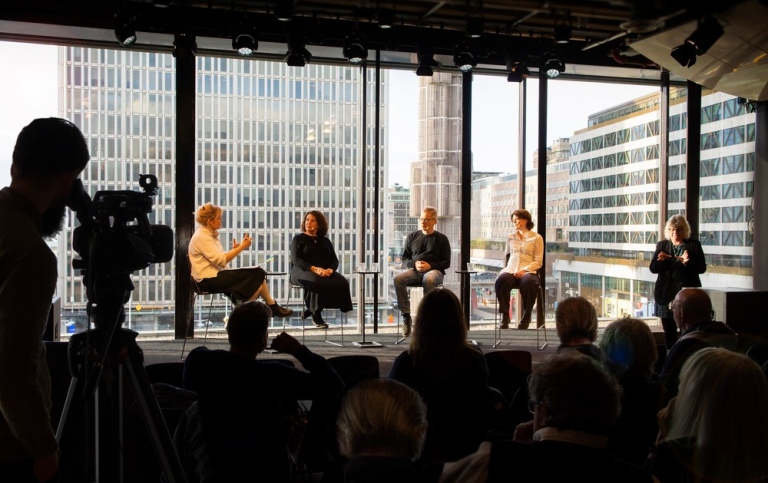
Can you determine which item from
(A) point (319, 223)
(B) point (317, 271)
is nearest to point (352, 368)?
(B) point (317, 271)

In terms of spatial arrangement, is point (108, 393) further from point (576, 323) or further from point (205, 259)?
point (205, 259)

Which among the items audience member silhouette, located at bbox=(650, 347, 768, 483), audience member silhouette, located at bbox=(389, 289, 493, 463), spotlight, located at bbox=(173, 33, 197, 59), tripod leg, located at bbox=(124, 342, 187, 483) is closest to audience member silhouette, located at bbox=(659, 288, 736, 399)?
audience member silhouette, located at bbox=(389, 289, 493, 463)

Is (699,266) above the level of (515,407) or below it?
above

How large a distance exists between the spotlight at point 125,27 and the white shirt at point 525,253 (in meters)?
4.18

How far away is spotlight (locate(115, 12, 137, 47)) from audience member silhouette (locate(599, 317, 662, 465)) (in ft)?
16.0

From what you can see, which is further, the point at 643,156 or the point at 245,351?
the point at 643,156

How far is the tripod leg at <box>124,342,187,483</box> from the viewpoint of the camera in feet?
5.40

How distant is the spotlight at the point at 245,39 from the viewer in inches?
229

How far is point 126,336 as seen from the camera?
5.28ft

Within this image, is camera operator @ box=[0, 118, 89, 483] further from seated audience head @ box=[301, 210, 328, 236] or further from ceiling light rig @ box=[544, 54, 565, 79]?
ceiling light rig @ box=[544, 54, 565, 79]

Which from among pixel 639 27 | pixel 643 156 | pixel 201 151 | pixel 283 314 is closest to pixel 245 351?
pixel 639 27

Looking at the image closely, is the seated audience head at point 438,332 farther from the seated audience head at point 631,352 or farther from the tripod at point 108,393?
the tripod at point 108,393

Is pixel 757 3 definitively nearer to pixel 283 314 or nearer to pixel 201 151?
pixel 283 314

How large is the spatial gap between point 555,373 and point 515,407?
136cm
